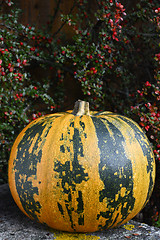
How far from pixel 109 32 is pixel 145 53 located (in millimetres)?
619

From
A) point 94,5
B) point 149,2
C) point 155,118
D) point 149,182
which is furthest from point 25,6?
point 149,182

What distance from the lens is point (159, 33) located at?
245cm

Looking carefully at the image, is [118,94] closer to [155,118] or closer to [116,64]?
[116,64]

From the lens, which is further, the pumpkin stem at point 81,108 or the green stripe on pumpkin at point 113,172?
the pumpkin stem at point 81,108

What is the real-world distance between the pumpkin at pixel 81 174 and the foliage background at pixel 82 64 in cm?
75

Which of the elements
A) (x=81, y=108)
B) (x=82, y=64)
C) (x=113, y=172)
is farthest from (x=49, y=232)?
(x=82, y=64)

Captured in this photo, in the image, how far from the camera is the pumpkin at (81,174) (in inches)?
56.1

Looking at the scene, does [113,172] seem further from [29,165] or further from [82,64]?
[82,64]

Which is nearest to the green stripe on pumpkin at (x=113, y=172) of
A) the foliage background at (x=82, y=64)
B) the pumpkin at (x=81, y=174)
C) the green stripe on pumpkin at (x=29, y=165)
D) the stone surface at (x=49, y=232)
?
the pumpkin at (x=81, y=174)

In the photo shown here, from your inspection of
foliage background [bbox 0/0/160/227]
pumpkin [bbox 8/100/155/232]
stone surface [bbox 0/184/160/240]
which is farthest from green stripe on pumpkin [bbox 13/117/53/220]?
foliage background [bbox 0/0/160/227]

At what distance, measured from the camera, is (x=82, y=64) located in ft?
7.82

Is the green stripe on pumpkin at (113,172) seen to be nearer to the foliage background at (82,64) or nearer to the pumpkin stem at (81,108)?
the pumpkin stem at (81,108)

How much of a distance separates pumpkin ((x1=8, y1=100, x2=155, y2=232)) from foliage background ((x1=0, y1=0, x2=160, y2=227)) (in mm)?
747

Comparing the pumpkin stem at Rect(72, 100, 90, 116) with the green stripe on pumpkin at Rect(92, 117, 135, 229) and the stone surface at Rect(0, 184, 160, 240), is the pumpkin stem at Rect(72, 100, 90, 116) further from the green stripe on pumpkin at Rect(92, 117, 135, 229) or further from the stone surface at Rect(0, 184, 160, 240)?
the stone surface at Rect(0, 184, 160, 240)
